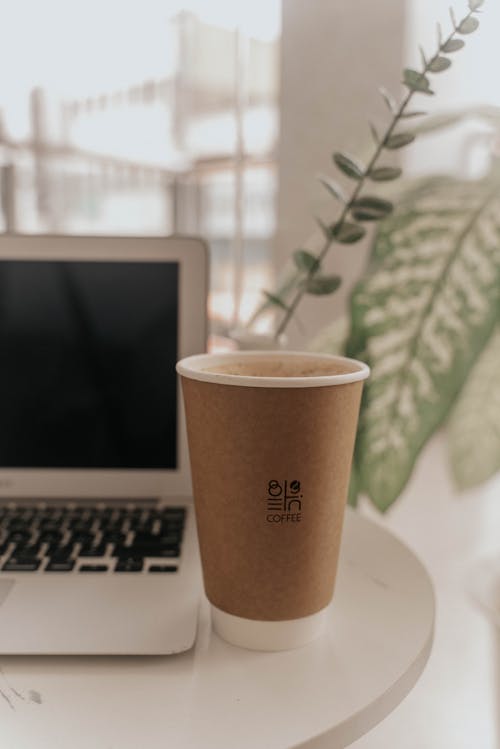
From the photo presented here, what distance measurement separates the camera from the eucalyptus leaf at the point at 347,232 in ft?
1.94

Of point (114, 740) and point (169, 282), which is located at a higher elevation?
point (169, 282)

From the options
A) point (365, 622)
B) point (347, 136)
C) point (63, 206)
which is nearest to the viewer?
point (365, 622)

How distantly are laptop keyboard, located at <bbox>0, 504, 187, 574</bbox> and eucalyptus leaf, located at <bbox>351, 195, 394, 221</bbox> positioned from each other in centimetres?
30

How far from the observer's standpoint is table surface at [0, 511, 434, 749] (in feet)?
1.09

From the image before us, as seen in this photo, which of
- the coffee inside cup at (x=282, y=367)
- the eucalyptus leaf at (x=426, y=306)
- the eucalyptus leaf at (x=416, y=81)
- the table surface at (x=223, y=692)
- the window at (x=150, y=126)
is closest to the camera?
the table surface at (x=223, y=692)

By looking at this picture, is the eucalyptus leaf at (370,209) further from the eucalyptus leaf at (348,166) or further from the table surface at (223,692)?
the table surface at (223,692)

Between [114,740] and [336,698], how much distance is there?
117mm

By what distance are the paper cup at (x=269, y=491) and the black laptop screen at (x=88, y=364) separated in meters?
0.22

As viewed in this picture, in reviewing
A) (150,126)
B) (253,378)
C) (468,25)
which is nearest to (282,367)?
(253,378)

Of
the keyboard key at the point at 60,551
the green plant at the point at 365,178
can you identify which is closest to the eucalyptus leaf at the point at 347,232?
the green plant at the point at 365,178

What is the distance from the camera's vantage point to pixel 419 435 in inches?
26.6

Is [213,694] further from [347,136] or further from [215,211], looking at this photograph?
[215,211]

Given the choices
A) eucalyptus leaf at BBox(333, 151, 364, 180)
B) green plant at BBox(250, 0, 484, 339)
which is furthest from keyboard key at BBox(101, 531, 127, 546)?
eucalyptus leaf at BBox(333, 151, 364, 180)

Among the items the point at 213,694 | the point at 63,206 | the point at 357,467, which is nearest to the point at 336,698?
the point at 213,694
